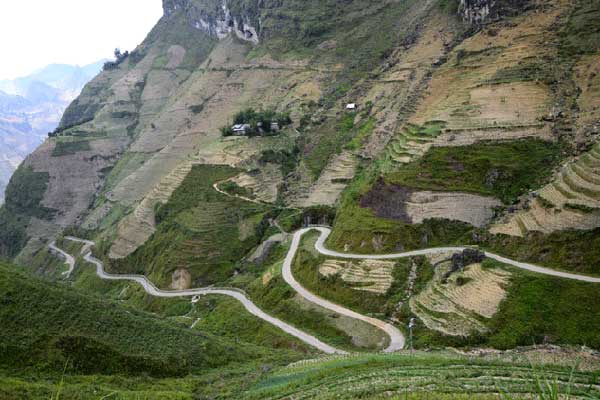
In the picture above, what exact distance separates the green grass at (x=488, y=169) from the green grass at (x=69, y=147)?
153 metres

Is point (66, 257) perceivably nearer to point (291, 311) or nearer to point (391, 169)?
point (291, 311)

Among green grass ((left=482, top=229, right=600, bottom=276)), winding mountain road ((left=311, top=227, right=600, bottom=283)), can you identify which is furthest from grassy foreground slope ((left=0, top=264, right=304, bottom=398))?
green grass ((left=482, top=229, right=600, bottom=276))

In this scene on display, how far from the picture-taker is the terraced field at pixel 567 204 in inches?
2158

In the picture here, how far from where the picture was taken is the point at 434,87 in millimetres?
103438

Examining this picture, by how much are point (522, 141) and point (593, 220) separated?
24.3m

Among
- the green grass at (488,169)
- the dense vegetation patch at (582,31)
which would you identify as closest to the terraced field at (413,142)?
the green grass at (488,169)

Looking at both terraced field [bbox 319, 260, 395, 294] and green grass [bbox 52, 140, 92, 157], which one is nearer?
terraced field [bbox 319, 260, 395, 294]

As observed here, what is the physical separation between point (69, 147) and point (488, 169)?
16839 centimetres

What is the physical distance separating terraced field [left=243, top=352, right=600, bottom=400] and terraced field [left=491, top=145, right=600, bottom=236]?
64.1ft

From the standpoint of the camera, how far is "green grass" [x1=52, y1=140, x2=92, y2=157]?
191 m

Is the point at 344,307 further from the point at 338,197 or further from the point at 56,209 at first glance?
the point at 56,209

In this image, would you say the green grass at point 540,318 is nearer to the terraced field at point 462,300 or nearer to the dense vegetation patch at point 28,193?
the terraced field at point 462,300

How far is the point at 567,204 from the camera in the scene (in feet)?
187

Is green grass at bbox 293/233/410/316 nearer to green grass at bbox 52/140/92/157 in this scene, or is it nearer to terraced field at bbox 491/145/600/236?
terraced field at bbox 491/145/600/236
